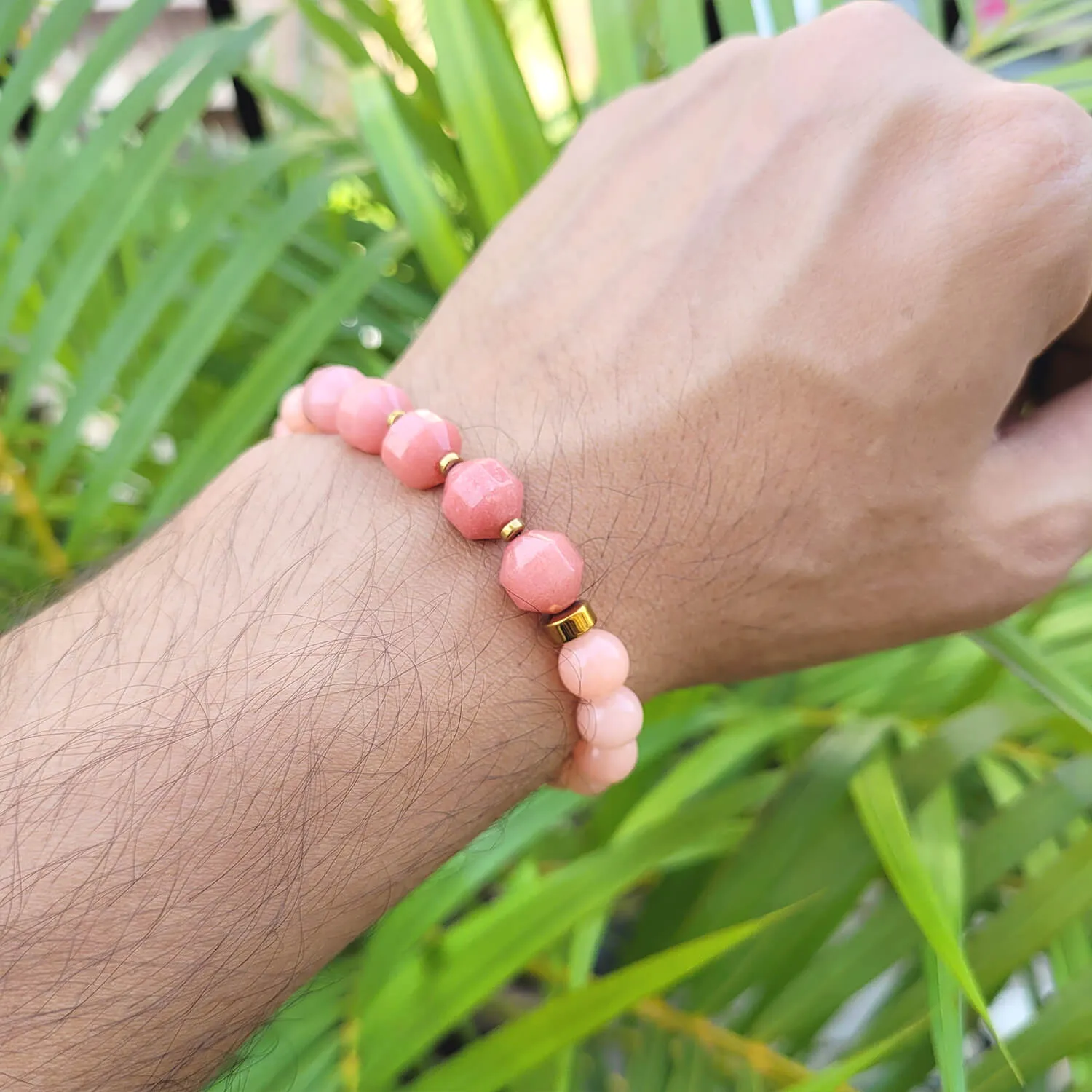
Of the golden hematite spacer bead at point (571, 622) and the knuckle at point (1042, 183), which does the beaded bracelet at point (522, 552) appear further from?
the knuckle at point (1042, 183)

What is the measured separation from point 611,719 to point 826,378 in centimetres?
20

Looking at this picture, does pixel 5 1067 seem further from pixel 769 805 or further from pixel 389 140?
pixel 389 140

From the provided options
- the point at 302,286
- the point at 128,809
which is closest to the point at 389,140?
the point at 302,286

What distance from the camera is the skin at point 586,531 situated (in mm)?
365

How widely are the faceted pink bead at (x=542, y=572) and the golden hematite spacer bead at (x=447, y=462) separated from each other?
5cm

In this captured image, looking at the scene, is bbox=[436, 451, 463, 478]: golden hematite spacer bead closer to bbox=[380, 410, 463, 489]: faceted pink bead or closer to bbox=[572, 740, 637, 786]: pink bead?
bbox=[380, 410, 463, 489]: faceted pink bead

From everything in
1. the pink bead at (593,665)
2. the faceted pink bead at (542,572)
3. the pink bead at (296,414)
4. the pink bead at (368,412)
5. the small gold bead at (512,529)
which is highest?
the pink bead at (368,412)

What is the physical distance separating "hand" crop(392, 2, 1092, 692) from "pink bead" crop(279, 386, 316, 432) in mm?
65

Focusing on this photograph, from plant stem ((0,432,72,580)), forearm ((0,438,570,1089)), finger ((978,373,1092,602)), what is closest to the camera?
forearm ((0,438,570,1089))

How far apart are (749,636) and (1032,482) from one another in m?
0.16

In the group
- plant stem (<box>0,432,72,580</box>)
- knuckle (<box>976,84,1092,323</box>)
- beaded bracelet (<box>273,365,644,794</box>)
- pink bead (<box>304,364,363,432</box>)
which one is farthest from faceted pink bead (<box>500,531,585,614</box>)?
plant stem (<box>0,432,72,580</box>)

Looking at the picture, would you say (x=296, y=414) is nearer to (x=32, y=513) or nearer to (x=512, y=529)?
(x=512, y=529)

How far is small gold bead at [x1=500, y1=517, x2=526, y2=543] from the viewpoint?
0.42m

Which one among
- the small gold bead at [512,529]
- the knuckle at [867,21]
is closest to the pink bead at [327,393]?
the small gold bead at [512,529]
